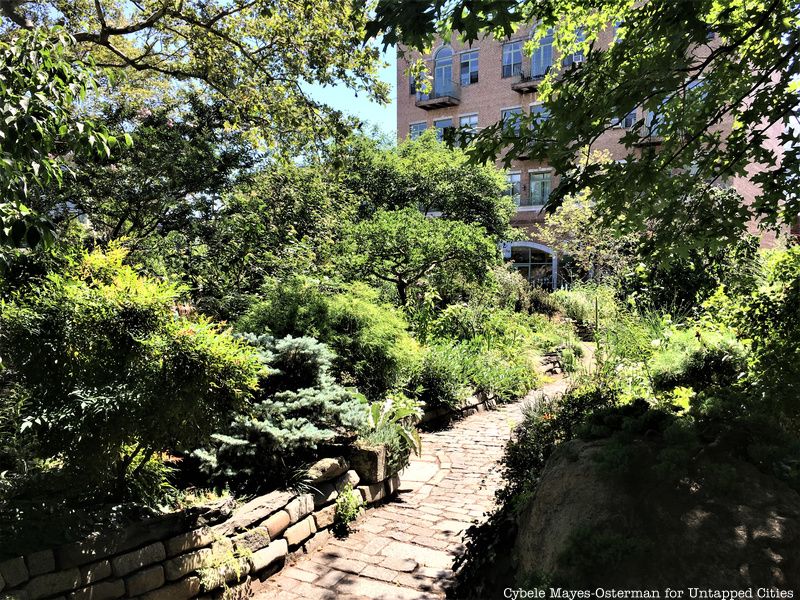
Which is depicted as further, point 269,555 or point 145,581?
point 269,555

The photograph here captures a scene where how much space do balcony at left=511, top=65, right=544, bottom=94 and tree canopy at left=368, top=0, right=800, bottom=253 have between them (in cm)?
2629

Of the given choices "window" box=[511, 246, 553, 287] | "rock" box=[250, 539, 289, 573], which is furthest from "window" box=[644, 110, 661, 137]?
"window" box=[511, 246, 553, 287]

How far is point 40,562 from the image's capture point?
270cm

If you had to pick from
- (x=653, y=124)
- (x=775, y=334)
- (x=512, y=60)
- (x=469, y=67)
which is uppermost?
(x=469, y=67)

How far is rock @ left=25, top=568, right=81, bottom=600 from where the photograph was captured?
2645mm

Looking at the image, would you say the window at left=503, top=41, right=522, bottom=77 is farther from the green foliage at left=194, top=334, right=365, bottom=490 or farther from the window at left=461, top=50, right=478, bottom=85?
the green foliage at left=194, top=334, right=365, bottom=490

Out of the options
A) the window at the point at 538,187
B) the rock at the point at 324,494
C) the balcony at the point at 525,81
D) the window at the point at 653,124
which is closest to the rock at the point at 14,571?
the rock at the point at 324,494

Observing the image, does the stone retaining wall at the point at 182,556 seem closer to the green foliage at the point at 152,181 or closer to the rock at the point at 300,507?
the rock at the point at 300,507

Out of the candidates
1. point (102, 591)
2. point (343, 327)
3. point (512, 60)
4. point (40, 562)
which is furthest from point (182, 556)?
point (512, 60)

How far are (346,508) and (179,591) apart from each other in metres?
1.71

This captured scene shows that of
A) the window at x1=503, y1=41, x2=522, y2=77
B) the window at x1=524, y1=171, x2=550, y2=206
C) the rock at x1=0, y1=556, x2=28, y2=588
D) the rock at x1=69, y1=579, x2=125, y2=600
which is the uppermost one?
the window at x1=503, y1=41, x2=522, y2=77

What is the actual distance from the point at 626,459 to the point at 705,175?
249 centimetres

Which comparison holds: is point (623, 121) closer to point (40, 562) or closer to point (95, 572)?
point (95, 572)

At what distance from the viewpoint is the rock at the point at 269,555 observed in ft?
11.9
